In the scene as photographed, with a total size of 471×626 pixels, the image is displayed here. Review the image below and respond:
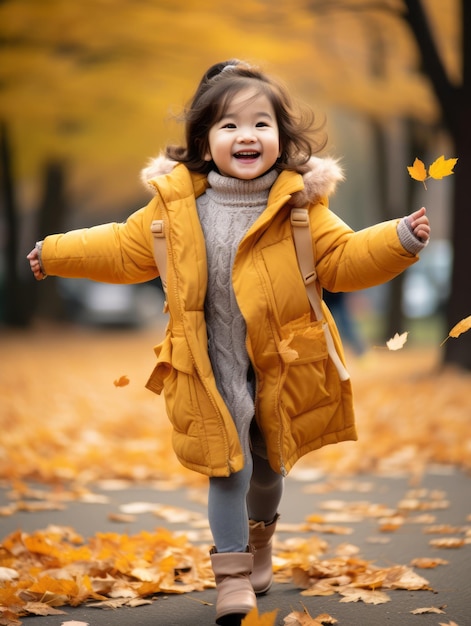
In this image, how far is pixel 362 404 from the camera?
8953mm

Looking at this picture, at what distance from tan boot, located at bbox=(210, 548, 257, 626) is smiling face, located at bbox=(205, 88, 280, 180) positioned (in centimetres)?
128

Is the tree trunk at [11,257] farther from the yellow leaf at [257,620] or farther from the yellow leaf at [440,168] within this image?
the yellow leaf at [257,620]

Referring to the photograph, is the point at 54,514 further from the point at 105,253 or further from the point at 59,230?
the point at 59,230

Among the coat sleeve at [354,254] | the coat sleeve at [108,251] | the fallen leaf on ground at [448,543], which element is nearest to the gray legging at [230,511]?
the coat sleeve at [354,254]

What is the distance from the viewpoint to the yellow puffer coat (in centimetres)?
317

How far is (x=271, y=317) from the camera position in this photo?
322cm

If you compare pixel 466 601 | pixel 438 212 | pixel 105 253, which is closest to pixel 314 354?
pixel 105 253

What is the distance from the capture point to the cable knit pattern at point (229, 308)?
3.24m

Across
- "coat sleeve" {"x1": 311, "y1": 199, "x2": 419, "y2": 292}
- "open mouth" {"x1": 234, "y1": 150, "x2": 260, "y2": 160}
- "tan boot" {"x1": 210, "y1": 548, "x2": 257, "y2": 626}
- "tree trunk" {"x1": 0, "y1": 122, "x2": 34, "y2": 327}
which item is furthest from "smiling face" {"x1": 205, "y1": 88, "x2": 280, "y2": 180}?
"tree trunk" {"x1": 0, "y1": 122, "x2": 34, "y2": 327}

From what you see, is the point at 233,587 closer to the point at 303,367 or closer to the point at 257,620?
the point at 257,620

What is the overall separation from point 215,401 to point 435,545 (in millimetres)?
1700

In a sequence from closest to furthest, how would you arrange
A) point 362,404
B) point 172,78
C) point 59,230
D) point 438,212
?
point 362,404
point 172,78
point 59,230
point 438,212

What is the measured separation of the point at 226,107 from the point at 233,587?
1.61 metres

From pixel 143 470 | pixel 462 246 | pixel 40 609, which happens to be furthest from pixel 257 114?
pixel 462 246
